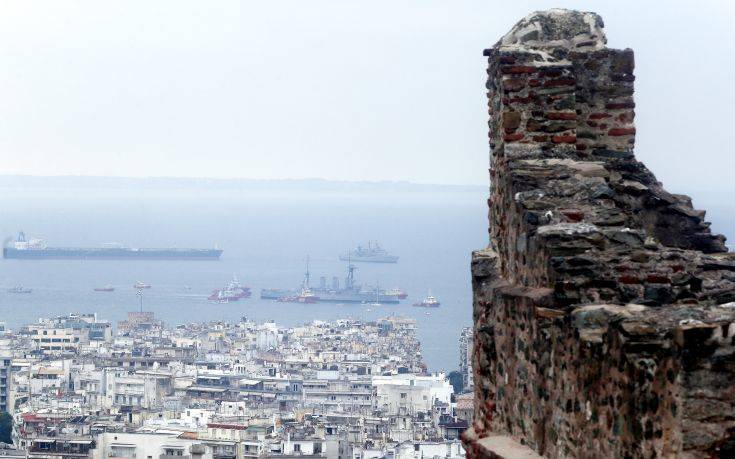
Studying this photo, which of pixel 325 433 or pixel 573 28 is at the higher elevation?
pixel 573 28

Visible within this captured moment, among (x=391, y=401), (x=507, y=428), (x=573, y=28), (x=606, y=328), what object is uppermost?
(x=573, y=28)

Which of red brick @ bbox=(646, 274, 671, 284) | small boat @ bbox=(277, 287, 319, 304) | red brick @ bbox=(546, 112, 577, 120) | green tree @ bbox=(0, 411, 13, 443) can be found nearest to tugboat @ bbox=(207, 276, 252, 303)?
small boat @ bbox=(277, 287, 319, 304)

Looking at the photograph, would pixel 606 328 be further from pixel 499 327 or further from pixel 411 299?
pixel 411 299

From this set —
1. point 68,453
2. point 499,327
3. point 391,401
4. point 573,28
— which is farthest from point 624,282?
point 391,401

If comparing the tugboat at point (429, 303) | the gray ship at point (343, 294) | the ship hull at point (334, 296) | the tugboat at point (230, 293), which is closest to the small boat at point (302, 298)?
the gray ship at point (343, 294)

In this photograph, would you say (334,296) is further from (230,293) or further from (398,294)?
(230,293)

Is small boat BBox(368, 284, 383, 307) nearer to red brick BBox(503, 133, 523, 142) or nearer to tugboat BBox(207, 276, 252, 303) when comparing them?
tugboat BBox(207, 276, 252, 303)

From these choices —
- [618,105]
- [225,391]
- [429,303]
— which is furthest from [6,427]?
[429,303]
